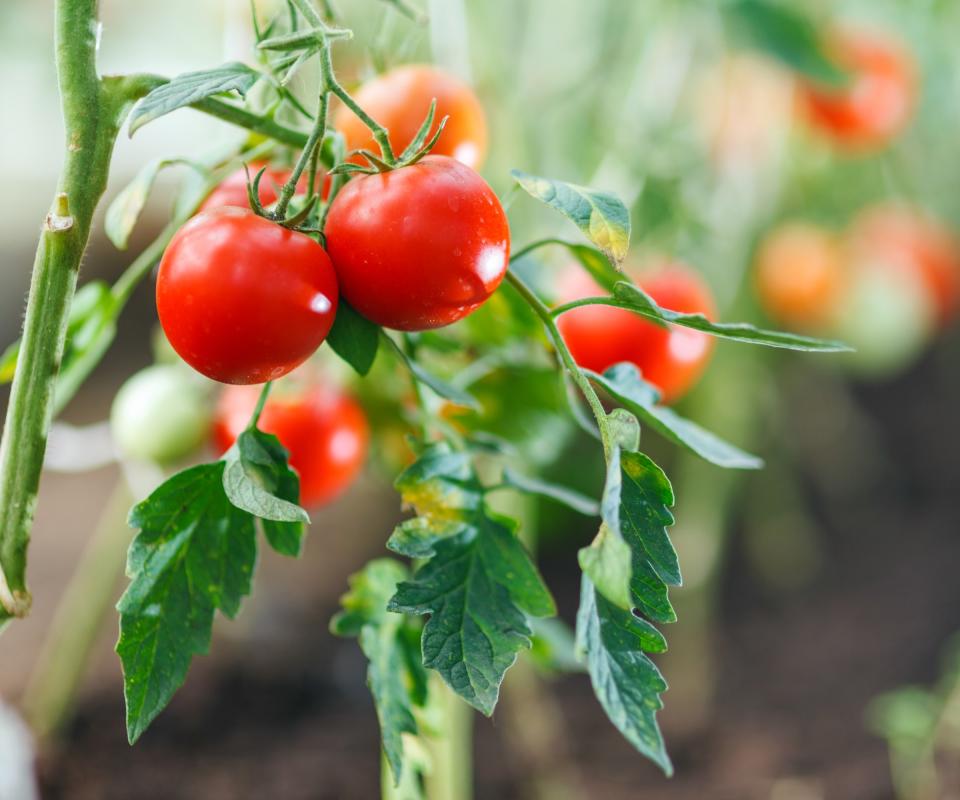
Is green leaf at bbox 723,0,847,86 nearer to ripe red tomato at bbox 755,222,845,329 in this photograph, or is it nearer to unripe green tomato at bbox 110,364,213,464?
ripe red tomato at bbox 755,222,845,329

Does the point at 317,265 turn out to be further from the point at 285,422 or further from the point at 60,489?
the point at 60,489

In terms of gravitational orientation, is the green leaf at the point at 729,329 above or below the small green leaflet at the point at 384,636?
above

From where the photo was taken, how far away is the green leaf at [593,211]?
365 millimetres

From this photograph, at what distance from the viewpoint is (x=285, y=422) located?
63 centimetres

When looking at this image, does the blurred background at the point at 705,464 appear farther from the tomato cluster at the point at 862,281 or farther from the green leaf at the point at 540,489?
the green leaf at the point at 540,489

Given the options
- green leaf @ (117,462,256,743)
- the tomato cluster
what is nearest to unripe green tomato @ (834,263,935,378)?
the tomato cluster

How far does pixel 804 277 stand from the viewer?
1.27 meters

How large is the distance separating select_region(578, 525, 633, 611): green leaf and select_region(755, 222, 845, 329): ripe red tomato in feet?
3.43

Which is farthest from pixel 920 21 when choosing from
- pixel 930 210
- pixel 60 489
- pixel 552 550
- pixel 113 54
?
pixel 113 54

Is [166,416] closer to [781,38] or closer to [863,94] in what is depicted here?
[781,38]

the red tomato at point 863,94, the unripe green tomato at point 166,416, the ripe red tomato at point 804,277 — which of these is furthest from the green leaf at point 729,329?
the ripe red tomato at point 804,277

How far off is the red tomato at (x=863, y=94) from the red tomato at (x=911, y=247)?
205mm

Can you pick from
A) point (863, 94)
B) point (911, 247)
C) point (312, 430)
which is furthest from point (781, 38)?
point (312, 430)

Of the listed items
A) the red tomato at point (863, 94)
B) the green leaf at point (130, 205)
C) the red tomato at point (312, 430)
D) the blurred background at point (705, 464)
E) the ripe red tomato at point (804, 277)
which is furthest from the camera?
the ripe red tomato at point (804, 277)
